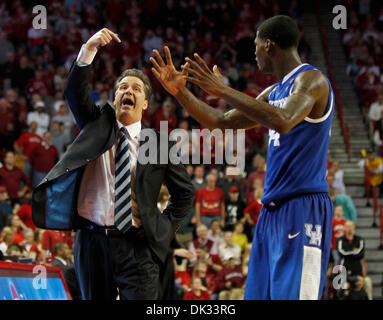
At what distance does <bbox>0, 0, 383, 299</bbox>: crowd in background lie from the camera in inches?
360

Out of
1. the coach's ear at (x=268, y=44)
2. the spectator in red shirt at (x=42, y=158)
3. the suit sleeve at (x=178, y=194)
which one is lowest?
the suit sleeve at (x=178, y=194)

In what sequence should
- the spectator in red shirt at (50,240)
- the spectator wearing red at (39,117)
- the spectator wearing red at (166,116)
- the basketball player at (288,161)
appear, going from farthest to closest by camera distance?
the spectator wearing red at (39,117) → the spectator wearing red at (166,116) → the spectator in red shirt at (50,240) → the basketball player at (288,161)

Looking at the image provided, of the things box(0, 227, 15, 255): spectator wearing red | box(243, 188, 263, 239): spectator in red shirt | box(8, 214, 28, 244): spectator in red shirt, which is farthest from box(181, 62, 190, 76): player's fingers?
box(243, 188, 263, 239): spectator in red shirt

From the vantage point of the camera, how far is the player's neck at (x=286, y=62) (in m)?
3.82

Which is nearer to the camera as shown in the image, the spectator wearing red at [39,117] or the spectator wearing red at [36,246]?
the spectator wearing red at [36,246]

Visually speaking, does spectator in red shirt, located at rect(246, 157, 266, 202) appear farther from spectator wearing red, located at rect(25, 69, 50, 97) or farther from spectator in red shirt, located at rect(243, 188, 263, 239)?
spectator wearing red, located at rect(25, 69, 50, 97)

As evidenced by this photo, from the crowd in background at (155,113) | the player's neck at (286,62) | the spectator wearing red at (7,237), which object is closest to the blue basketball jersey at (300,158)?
the player's neck at (286,62)

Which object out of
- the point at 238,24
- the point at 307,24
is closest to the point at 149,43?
the point at 238,24

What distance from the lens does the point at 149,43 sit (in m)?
15.5

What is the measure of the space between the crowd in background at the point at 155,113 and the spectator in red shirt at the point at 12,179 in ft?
0.06

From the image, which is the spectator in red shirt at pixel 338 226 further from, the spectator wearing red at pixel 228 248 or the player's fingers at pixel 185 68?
the player's fingers at pixel 185 68

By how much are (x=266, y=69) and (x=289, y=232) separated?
1037mm

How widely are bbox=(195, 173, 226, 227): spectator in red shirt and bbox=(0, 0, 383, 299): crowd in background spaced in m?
0.02

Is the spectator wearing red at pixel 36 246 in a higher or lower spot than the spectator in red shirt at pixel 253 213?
lower
